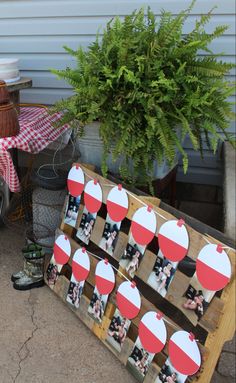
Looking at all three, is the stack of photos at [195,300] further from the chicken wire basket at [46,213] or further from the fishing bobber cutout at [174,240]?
the chicken wire basket at [46,213]

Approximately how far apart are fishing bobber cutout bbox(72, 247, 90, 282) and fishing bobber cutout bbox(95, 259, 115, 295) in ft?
0.36

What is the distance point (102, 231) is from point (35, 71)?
2.16 meters

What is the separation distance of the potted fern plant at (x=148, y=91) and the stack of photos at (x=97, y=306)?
75 centimetres

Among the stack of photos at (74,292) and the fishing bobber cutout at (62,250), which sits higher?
the fishing bobber cutout at (62,250)

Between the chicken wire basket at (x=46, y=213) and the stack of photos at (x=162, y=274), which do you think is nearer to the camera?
the stack of photos at (x=162, y=274)

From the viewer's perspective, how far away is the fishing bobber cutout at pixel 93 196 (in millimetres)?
Answer: 2527

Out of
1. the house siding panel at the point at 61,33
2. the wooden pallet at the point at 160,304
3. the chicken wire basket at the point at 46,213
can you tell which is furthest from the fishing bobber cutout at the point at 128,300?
the house siding panel at the point at 61,33

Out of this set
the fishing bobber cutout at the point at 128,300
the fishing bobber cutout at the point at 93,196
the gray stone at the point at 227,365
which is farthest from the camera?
the fishing bobber cutout at the point at 93,196

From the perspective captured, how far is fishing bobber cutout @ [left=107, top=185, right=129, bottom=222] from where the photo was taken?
2340 mm

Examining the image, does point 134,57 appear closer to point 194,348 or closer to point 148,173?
point 148,173

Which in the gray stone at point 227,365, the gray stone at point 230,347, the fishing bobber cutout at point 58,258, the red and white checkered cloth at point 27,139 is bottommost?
the gray stone at point 230,347

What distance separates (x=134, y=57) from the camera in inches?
91.8

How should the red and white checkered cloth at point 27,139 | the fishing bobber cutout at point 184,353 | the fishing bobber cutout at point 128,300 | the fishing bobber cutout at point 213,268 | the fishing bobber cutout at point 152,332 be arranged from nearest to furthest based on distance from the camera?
the fishing bobber cutout at point 213,268 < the fishing bobber cutout at point 184,353 < the fishing bobber cutout at point 152,332 < the fishing bobber cutout at point 128,300 < the red and white checkered cloth at point 27,139

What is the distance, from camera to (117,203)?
7.79 ft
